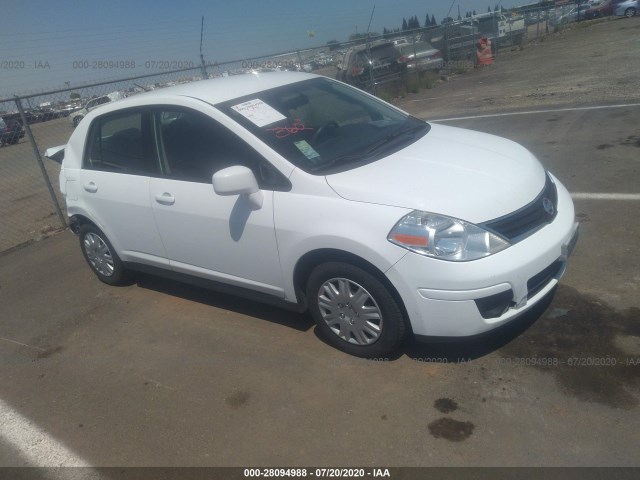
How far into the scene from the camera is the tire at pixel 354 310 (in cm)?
340

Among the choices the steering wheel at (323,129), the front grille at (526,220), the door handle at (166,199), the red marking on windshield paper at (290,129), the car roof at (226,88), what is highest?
the car roof at (226,88)

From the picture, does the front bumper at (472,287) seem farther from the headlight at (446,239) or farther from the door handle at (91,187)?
the door handle at (91,187)

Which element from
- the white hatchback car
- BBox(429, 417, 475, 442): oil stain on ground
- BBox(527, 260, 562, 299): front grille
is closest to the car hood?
the white hatchback car

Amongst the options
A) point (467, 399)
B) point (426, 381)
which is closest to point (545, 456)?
point (467, 399)

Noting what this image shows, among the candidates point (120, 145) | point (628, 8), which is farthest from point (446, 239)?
point (628, 8)

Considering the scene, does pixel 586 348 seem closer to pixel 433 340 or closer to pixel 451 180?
pixel 433 340

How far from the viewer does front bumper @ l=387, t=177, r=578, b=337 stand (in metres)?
3.13

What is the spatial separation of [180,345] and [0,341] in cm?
182

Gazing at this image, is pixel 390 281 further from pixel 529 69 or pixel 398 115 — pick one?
pixel 529 69

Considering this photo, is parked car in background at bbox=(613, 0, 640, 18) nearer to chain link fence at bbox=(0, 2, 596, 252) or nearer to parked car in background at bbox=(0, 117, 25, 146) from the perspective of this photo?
chain link fence at bbox=(0, 2, 596, 252)

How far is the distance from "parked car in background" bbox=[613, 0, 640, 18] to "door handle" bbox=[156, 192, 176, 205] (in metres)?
34.6

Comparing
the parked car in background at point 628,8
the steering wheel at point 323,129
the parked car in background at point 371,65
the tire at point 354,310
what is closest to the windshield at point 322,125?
the steering wheel at point 323,129

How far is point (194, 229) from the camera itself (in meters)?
4.24

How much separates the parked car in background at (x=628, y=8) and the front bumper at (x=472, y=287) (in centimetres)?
3437
